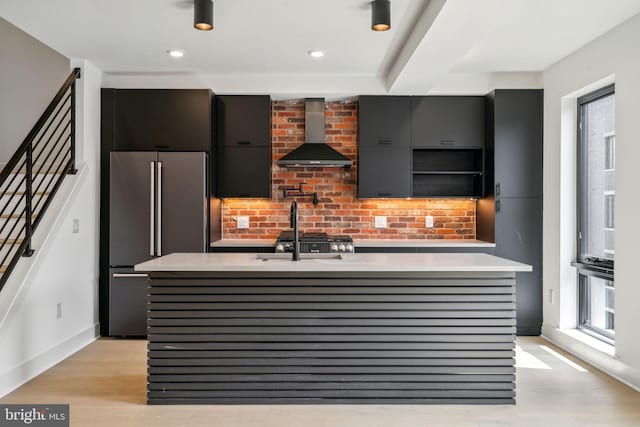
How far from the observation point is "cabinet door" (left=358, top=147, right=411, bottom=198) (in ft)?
16.9

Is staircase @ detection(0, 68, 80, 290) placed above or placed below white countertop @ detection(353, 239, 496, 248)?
above

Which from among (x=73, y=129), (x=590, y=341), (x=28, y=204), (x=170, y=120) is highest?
(x=170, y=120)

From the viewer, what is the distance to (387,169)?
5.16 metres

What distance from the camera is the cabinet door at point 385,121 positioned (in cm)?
514

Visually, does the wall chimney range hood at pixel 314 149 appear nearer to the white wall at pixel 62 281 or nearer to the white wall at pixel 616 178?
the white wall at pixel 62 281

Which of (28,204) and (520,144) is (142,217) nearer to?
(28,204)

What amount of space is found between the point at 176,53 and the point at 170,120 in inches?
30.8

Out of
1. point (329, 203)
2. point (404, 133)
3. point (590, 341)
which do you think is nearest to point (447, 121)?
point (404, 133)

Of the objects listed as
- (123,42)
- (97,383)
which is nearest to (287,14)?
(123,42)

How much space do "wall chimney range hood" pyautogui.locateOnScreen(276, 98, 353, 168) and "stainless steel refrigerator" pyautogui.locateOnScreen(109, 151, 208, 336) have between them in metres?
0.94

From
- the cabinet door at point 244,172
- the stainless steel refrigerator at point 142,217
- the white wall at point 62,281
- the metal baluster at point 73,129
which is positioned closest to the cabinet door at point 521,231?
the cabinet door at point 244,172

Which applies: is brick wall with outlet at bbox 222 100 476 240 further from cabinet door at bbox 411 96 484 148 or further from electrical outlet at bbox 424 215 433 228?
cabinet door at bbox 411 96 484 148

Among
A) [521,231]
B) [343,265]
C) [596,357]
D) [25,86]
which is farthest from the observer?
[25,86]

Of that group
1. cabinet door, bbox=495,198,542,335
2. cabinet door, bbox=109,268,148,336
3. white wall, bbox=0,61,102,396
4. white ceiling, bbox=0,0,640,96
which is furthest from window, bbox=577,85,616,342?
white wall, bbox=0,61,102,396
